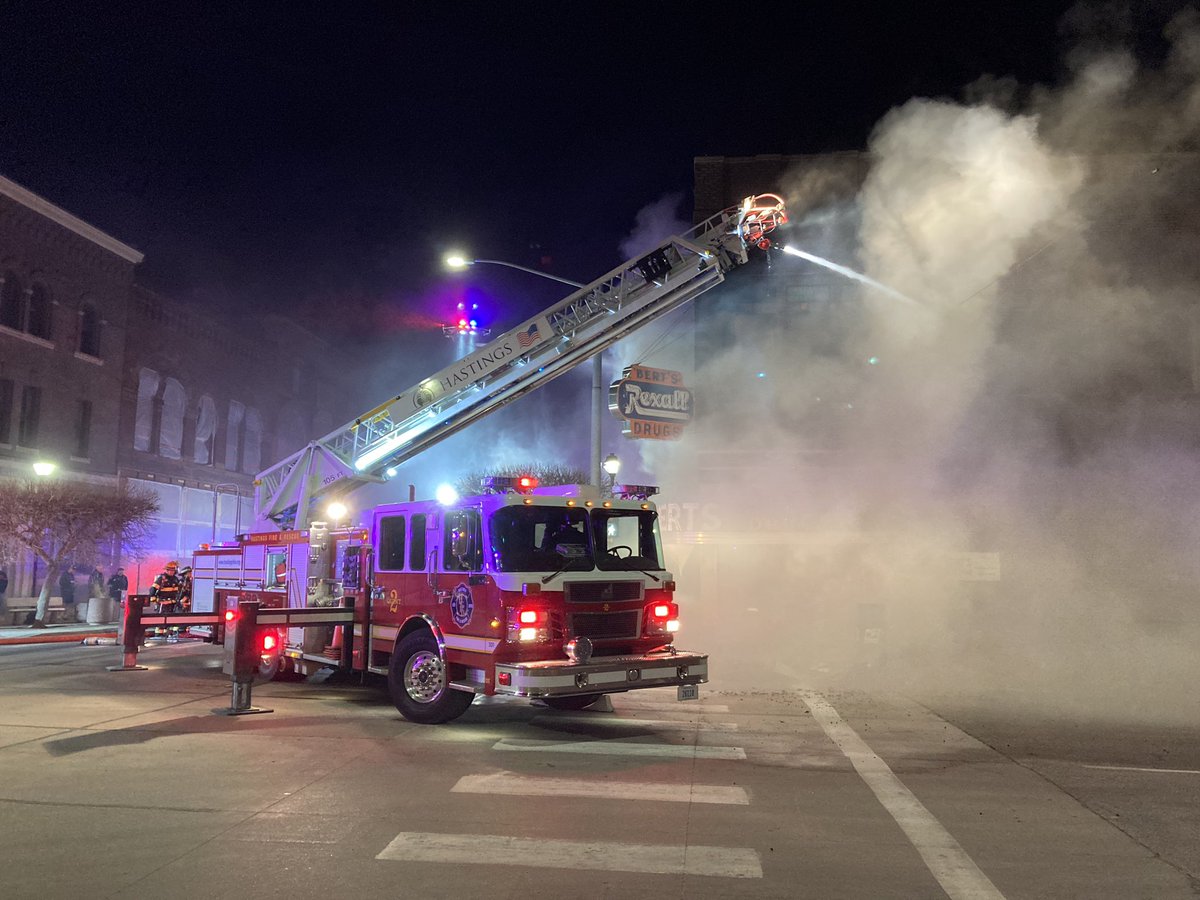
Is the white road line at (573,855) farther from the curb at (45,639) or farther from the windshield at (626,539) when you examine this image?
the curb at (45,639)

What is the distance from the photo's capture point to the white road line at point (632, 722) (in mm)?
7844

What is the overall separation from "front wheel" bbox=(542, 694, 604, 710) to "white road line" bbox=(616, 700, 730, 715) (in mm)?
384

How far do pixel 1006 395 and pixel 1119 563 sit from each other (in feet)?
9.62

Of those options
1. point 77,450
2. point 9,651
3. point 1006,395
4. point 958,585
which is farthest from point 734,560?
point 77,450

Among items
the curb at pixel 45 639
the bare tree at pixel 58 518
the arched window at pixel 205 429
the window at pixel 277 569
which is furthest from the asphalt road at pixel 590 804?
the arched window at pixel 205 429

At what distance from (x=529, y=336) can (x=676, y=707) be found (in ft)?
Answer: 15.5

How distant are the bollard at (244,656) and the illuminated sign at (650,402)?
607 cm

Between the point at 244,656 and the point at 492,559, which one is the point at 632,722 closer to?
the point at 492,559

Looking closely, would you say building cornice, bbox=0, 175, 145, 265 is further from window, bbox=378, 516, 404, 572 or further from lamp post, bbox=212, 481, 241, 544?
window, bbox=378, 516, 404, 572

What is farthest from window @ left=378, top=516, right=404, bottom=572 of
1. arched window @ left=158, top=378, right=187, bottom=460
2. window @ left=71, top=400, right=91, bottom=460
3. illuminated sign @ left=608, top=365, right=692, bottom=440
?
arched window @ left=158, top=378, right=187, bottom=460

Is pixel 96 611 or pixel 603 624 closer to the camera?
pixel 603 624

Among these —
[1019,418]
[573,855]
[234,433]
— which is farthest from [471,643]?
[234,433]

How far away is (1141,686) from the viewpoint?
10.1m

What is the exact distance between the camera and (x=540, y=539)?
295 inches
